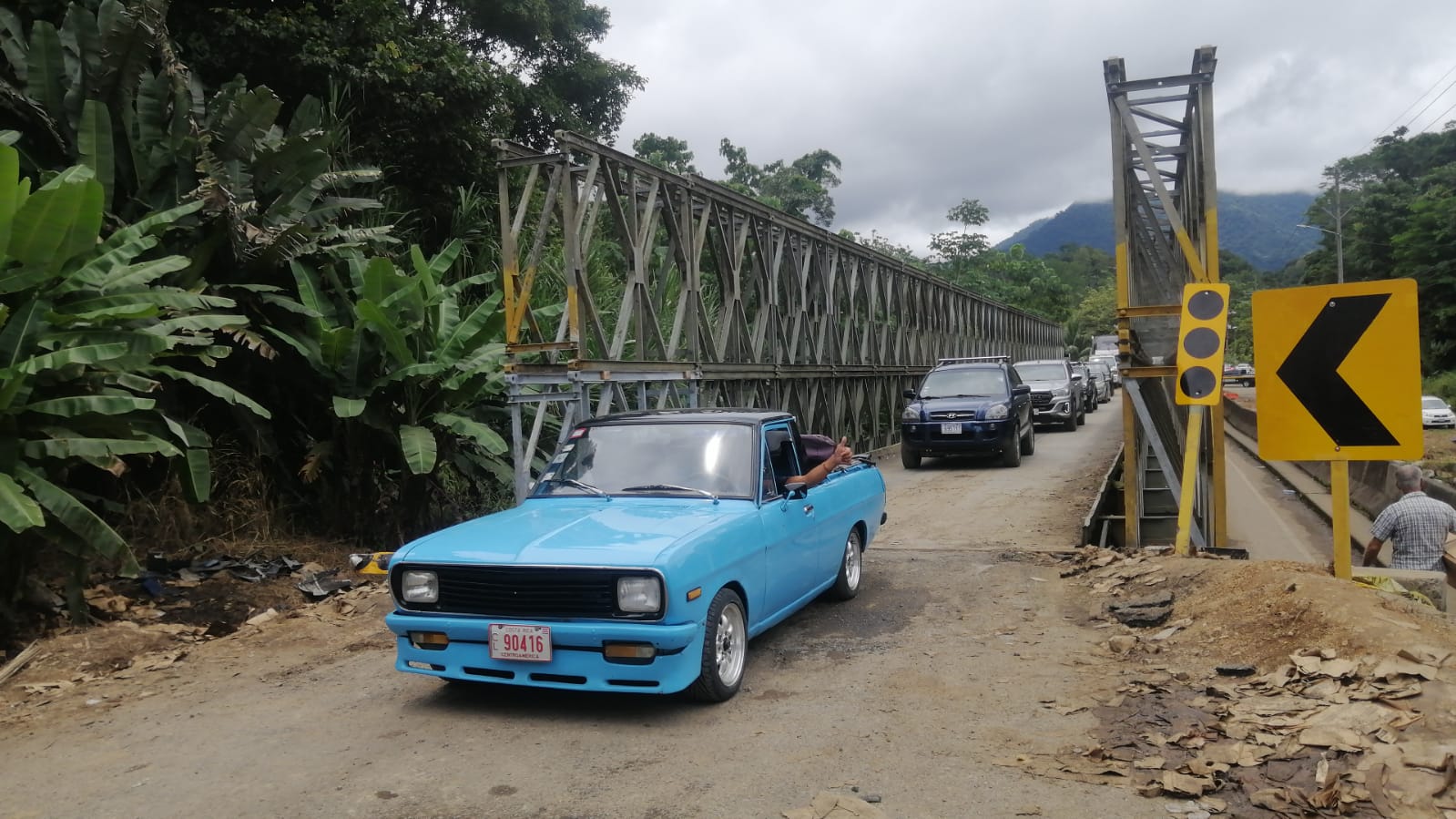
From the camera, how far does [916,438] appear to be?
1614cm

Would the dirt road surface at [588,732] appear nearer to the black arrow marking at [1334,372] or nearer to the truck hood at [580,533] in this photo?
the truck hood at [580,533]

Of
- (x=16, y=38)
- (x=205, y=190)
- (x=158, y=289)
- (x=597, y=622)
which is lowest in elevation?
(x=597, y=622)

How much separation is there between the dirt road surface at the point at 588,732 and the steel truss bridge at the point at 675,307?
408 centimetres

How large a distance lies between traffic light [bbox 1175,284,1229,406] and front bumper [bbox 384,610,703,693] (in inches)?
171

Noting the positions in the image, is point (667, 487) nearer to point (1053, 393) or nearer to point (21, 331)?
point (21, 331)

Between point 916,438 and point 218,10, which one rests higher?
point 218,10

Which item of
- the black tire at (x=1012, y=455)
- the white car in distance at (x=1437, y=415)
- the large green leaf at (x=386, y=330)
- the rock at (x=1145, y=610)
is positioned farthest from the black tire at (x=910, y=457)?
the white car in distance at (x=1437, y=415)

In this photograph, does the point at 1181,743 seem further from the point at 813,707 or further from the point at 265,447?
the point at 265,447

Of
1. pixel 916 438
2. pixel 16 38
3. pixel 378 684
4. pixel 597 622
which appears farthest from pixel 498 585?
pixel 916 438

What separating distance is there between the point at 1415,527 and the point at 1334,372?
115 inches

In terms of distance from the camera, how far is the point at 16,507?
218 inches

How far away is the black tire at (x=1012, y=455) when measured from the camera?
1595 cm

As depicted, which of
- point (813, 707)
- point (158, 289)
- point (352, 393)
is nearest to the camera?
point (813, 707)

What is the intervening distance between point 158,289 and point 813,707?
546cm
